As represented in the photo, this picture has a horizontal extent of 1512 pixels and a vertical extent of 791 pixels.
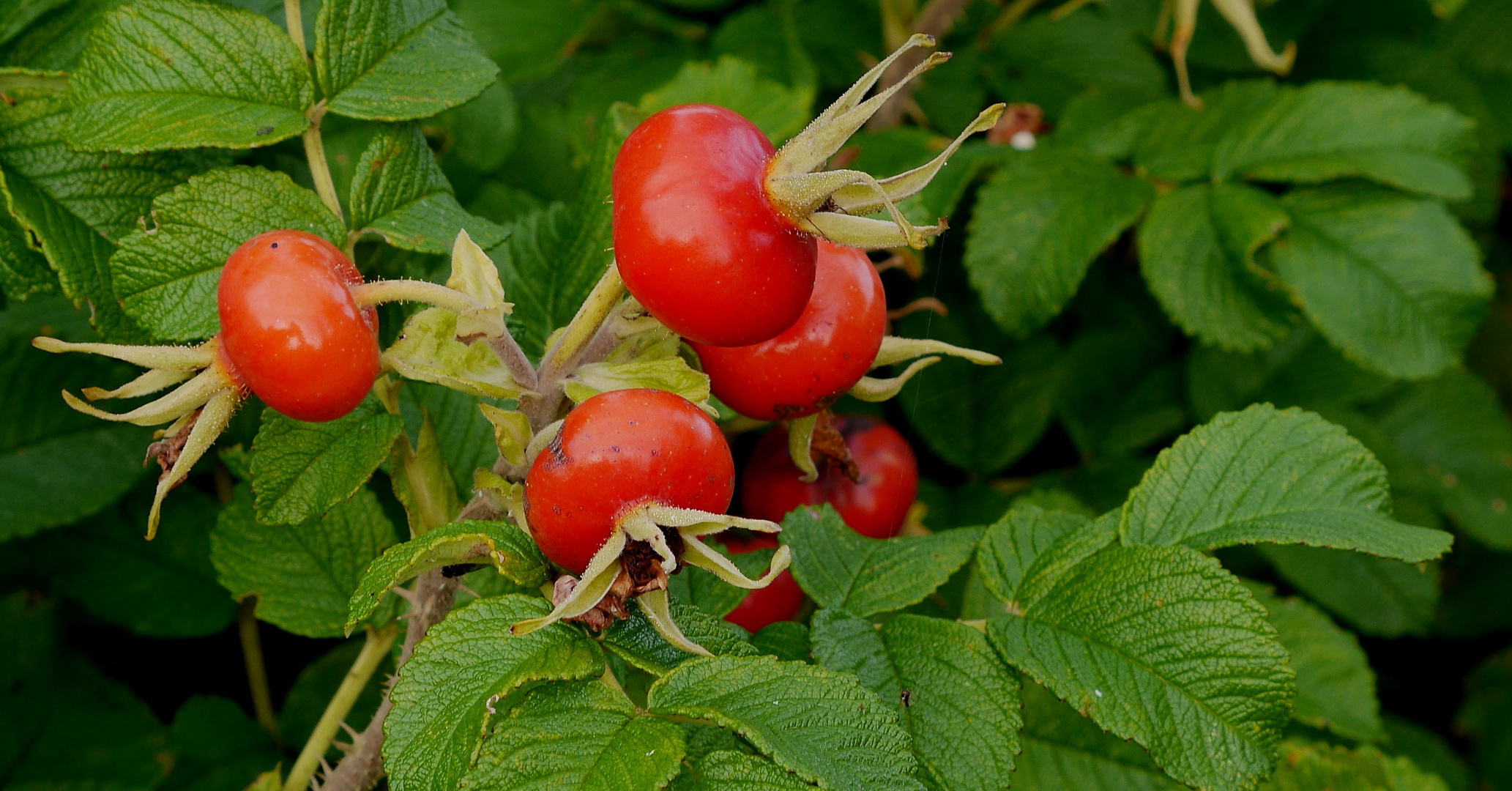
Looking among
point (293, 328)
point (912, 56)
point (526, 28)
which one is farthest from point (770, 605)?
point (526, 28)

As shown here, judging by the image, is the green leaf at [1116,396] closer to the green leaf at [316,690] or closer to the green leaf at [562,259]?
the green leaf at [562,259]

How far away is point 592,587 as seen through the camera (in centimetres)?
103

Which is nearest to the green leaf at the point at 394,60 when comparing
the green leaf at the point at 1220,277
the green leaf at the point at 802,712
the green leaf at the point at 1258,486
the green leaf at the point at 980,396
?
the green leaf at the point at 802,712

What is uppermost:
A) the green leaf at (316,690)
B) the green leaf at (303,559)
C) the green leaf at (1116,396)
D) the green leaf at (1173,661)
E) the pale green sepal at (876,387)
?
the pale green sepal at (876,387)

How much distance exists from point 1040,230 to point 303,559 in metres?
1.42

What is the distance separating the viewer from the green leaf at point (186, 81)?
51.4 inches

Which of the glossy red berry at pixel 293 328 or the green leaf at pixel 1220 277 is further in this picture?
the green leaf at pixel 1220 277

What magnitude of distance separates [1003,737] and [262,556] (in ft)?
3.61

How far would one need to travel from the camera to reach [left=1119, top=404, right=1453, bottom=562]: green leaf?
1325 mm

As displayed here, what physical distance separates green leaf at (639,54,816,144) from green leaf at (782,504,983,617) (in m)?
0.82

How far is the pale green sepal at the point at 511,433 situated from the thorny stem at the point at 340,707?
0.50 m

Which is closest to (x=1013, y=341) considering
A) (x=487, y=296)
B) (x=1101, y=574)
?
(x=1101, y=574)

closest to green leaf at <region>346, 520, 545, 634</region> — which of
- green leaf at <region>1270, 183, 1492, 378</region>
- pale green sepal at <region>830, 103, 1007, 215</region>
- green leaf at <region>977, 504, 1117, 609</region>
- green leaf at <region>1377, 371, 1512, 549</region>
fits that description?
pale green sepal at <region>830, 103, 1007, 215</region>

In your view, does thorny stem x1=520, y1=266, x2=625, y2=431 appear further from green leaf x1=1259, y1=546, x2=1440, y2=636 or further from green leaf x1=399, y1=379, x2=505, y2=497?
green leaf x1=1259, y1=546, x2=1440, y2=636
